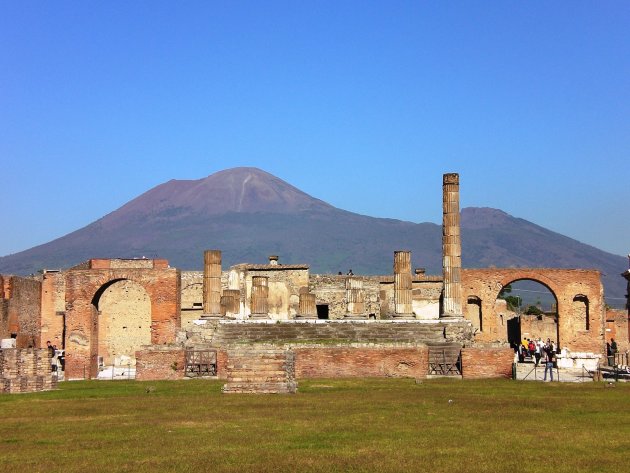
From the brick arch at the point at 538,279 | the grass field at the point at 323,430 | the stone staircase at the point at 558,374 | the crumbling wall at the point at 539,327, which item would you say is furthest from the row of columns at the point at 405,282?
the grass field at the point at 323,430

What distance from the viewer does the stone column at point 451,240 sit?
43.1 meters

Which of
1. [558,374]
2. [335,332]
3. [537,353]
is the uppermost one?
[335,332]

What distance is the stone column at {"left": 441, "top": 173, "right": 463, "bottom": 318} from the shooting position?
43.1 m

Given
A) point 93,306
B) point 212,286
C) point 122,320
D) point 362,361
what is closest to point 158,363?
point 362,361

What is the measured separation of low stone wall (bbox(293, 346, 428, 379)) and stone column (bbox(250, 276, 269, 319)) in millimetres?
10865

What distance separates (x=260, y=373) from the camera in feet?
85.5

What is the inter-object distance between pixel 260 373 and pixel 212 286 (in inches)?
698

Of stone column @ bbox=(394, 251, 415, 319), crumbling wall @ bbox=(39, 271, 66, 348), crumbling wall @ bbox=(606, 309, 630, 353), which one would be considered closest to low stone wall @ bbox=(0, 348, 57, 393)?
stone column @ bbox=(394, 251, 415, 319)

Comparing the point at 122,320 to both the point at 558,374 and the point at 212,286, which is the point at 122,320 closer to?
the point at 212,286

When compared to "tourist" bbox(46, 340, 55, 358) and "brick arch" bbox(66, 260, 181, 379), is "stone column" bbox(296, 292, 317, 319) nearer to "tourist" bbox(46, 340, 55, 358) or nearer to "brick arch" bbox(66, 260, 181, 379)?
Answer: "brick arch" bbox(66, 260, 181, 379)

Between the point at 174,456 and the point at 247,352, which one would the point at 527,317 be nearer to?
the point at 247,352

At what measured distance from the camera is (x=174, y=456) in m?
15.5

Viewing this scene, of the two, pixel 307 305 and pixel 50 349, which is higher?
pixel 307 305

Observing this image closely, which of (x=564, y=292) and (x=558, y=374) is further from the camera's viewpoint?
(x=564, y=292)
